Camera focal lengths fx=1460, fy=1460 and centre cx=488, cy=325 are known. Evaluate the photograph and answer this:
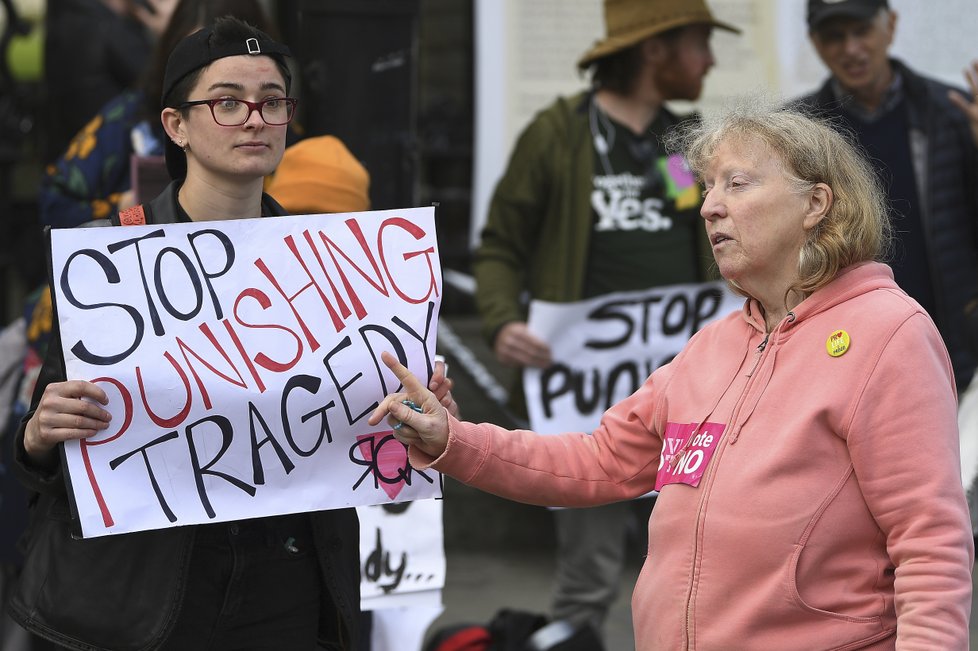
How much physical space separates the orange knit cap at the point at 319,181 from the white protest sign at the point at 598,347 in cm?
119

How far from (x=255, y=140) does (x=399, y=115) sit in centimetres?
150

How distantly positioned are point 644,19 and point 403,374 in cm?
261

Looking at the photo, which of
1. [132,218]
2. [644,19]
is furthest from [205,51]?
[644,19]

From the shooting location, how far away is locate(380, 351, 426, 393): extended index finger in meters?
2.68

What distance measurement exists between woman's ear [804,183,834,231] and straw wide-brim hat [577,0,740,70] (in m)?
2.39

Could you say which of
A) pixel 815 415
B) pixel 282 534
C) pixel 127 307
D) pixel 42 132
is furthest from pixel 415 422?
pixel 42 132

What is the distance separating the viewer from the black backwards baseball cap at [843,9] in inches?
195

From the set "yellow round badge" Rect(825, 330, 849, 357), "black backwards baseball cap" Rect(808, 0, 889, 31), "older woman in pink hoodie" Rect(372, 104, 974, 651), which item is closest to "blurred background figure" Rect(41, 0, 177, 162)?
"black backwards baseball cap" Rect(808, 0, 889, 31)

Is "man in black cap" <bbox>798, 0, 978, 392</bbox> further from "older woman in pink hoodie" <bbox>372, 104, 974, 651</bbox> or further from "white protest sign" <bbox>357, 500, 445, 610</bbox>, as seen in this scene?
"older woman in pink hoodie" <bbox>372, 104, 974, 651</bbox>

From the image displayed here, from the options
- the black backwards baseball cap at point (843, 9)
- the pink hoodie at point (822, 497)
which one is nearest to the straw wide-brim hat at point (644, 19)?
the black backwards baseball cap at point (843, 9)

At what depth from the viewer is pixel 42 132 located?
740 centimetres

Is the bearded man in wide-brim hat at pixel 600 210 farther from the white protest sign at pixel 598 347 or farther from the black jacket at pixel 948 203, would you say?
the black jacket at pixel 948 203

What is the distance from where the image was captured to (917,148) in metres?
4.87

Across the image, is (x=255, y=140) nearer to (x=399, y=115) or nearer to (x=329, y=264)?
(x=329, y=264)
